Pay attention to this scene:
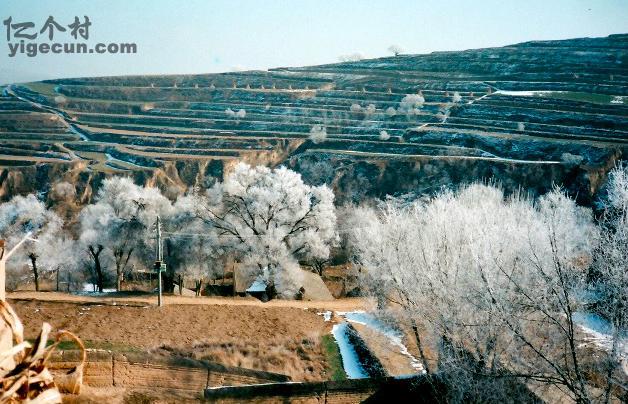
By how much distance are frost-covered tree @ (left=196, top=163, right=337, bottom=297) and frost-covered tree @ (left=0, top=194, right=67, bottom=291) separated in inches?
558

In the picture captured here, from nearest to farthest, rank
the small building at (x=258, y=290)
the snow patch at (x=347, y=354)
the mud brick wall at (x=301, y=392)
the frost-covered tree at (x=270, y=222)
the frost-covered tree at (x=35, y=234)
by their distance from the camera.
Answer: the mud brick wall at (x=301, y=392)
the snow patch at (x=347, y=354)
the frost-covered tree at (x=270, y=222)
the small building at (x=258, y=290)
the frost-covered tree at (x=35, y=234)

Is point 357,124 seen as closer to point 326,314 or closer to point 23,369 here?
point 326,314

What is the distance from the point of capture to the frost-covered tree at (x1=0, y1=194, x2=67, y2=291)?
3747cm

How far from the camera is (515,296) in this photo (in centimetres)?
1159

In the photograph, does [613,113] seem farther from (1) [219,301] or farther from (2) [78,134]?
(2) [78,134]

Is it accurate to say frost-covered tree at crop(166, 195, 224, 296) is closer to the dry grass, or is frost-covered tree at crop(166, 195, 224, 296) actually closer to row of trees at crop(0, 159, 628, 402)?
row of trees at crop(0, 159, 628, 402)

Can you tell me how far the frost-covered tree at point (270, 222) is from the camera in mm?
30594

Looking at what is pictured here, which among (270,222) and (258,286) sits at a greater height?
(270,222)

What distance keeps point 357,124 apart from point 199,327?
2508 inches

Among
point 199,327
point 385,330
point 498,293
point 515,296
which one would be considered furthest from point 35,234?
point 498,293

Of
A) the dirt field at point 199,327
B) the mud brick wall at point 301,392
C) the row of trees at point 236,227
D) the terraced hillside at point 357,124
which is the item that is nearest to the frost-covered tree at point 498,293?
the mud brick wall at point 301,392

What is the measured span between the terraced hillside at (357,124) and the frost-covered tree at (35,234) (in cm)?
1881

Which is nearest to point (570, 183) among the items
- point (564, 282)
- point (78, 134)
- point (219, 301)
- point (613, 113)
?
point (613, 113)

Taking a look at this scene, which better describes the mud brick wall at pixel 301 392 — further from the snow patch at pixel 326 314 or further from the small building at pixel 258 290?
the small building at pixel 258 290
